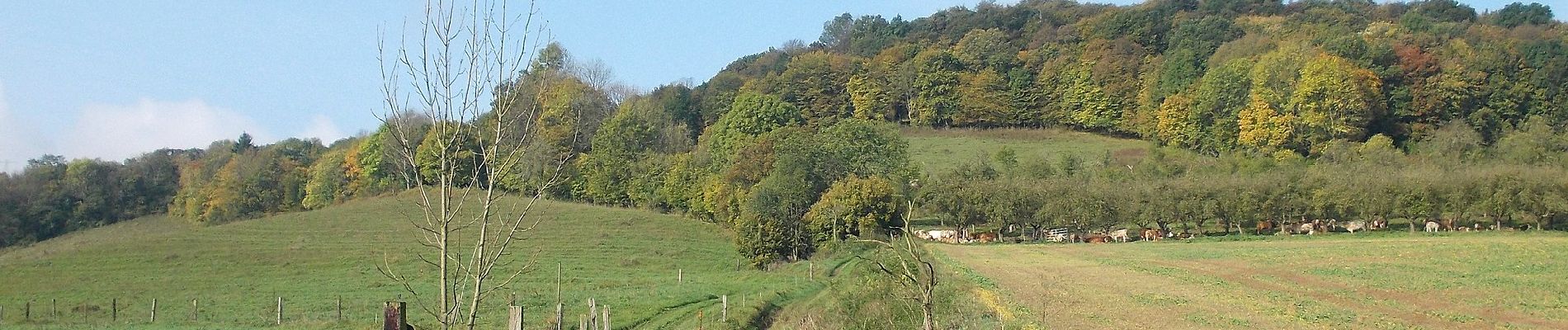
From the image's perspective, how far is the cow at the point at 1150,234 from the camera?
6381 centimetres

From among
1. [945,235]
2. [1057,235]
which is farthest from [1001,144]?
[945,235]

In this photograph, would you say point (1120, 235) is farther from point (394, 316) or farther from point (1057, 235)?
point (394, 316)

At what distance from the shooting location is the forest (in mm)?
60406

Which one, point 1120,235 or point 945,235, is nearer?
point 1120,235

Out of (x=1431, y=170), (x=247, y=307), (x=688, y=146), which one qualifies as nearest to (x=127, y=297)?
(x=247, y=307)

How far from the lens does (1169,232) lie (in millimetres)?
64438

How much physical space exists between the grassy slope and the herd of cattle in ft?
46.0

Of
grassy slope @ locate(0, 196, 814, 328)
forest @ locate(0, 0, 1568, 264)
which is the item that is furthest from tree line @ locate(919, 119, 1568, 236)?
grassy slope @ locate(0, 196, 814, 328)

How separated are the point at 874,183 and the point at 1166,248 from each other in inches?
566

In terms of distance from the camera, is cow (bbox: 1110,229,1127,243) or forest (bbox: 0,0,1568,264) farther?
cow (bbox: 1110,229,1127,243)

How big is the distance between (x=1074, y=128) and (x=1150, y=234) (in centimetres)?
3580

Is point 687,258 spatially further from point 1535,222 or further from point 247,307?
point 1535,222

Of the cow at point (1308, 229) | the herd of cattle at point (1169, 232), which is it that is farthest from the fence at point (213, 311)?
the cow at point (1308, 229)

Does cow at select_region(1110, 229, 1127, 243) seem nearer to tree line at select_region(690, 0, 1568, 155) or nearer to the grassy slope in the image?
tree line at select_region(690, 0, 1568, 155)
